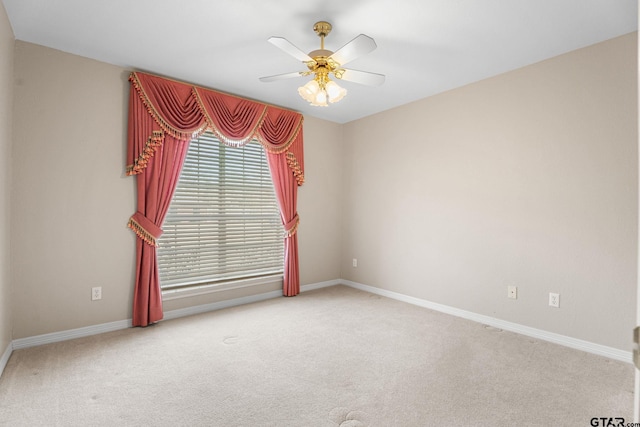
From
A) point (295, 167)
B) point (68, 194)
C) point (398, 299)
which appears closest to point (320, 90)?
point (295, 167)

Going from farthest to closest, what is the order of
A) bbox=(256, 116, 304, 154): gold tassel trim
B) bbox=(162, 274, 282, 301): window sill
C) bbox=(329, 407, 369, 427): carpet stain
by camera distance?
bbox=(256, 116, 304, 154): gold tassel trim → bbox=(162, 274, 282, 301): window sill → bbox=(329, 407, 369, 427): carpet stain

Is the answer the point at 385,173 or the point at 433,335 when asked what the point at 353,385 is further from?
the point at 385,173

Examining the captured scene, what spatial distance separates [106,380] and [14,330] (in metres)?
1.12

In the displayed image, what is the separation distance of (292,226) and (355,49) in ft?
8.38

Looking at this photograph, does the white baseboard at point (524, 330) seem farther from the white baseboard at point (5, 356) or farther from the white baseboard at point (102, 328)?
the white baseboard at point (5, 356)

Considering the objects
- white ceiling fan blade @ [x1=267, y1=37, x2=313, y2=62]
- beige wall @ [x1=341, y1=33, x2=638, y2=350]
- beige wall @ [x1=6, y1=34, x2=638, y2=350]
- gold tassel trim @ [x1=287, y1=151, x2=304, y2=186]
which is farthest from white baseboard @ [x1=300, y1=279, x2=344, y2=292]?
white ceiling fan blade @ [x1=267, y1=37, x2=313, y2=62]

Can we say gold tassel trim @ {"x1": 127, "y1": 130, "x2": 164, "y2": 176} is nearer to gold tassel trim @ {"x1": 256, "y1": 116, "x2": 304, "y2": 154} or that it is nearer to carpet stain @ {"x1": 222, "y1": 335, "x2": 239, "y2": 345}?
gold tassel trim @ {"x1": 256, "y1": 116, "x2": 304, "y2": 154}

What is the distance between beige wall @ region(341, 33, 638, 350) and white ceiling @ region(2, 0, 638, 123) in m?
0.33

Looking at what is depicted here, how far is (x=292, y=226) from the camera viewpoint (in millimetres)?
4320

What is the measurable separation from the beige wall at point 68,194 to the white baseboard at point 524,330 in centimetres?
306

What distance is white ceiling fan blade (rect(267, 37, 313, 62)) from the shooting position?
6.89 feet

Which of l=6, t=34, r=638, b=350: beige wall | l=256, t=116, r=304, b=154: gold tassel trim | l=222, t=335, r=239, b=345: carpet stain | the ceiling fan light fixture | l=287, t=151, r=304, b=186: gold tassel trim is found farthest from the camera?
l=287, t=151, r=304, b=186: gold tassel trim

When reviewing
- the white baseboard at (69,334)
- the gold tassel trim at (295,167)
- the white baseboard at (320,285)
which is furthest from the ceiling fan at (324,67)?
the white baseboard at (320,285)

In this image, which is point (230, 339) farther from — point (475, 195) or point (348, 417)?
point (475, 195)
